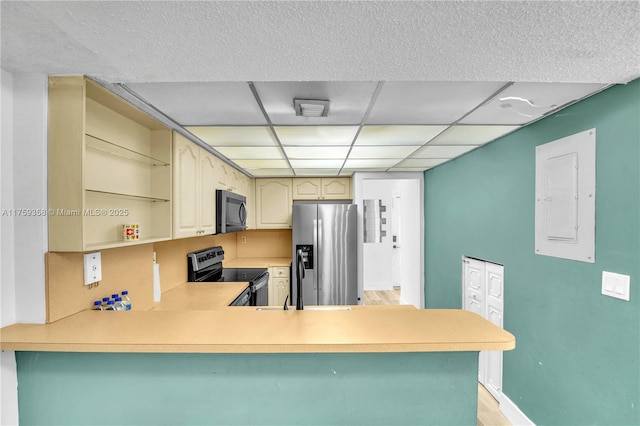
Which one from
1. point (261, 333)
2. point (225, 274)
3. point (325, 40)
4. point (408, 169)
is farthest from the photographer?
point (408, 169)

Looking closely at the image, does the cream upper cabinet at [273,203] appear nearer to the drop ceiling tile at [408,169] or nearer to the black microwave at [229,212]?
the black microwave at [229,212]

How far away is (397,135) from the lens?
7.53ft

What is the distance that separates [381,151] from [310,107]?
1.31 m

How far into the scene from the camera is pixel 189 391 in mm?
1305

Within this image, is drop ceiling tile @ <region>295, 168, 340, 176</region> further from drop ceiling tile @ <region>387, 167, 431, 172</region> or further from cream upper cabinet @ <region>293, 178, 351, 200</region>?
drop ceiling tile @ <region>387, 167, 431, 172</region>

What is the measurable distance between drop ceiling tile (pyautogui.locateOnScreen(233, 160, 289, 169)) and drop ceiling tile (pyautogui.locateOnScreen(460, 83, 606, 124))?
1917mm

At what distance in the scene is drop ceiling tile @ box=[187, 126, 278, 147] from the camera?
2094 millimetres

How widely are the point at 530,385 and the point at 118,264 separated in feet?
9.15

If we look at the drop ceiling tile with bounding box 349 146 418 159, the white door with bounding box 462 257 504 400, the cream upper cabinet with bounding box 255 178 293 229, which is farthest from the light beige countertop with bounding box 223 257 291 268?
the white door with bounding box 462 257 504 400

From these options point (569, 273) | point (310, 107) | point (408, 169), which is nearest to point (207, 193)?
point (310, 107)

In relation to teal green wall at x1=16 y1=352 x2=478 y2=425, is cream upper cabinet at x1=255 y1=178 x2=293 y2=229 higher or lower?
higher

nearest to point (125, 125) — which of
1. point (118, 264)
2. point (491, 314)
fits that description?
point (118, 264)

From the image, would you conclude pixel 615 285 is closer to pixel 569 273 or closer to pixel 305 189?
pixel 569 273

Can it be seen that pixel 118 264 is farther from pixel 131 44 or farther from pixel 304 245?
pixel 304 245
